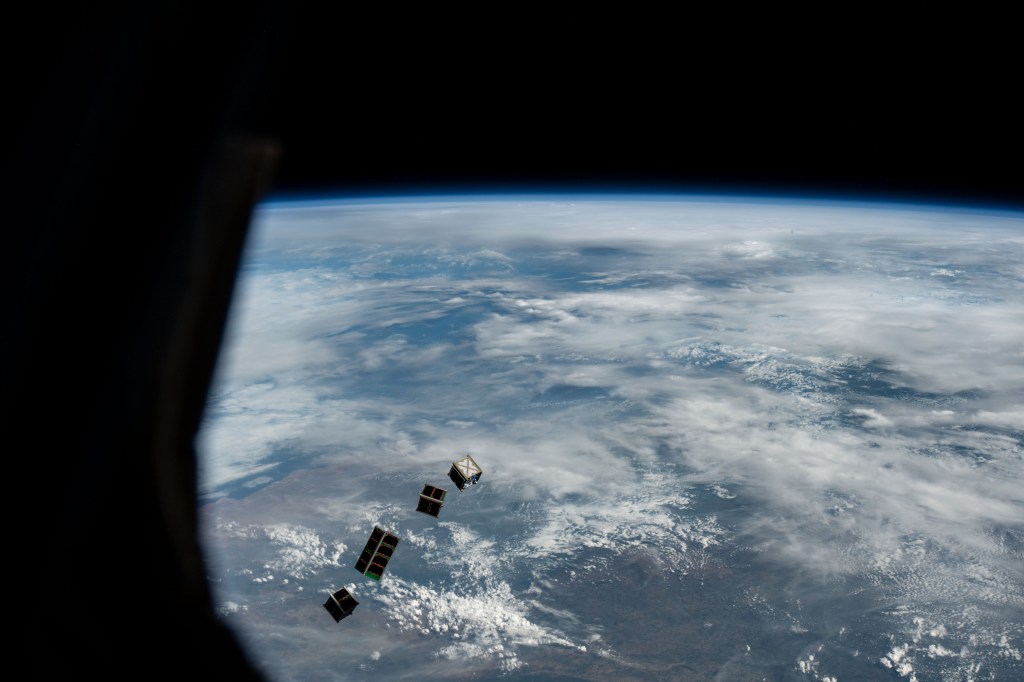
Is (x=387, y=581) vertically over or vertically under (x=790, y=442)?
under

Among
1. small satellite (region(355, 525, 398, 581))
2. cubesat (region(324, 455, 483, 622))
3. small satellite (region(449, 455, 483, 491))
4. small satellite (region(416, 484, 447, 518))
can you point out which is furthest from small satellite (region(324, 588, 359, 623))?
small satellite (region(449, 455, 483, 491))

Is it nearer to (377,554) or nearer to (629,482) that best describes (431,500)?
(377,554)

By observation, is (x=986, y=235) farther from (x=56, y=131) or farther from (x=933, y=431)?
(x=56, y=131)

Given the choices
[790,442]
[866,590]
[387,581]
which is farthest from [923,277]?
[387,581]

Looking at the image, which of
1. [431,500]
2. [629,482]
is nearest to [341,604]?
[431,500]

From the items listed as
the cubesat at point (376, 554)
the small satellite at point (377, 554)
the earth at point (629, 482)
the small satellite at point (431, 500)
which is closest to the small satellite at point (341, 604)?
the cubesat at point (376, 554)

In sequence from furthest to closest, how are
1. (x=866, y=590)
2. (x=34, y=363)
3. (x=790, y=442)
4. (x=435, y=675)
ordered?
1. (x=790, y=442)
2. (x=866, y=590)
3. (x=435, y=675)
4. (x=34, y=363)

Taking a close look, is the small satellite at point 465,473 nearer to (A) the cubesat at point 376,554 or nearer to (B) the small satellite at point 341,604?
(A) the cubesat at point 376,554
